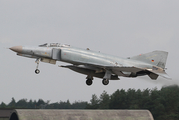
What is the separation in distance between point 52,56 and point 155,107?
44.7 m

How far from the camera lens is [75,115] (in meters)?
41.3

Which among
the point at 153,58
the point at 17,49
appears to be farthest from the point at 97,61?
the point at 17,49

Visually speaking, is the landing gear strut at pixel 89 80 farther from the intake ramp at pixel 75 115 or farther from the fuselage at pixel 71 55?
the intake ramp at pixel 75 115

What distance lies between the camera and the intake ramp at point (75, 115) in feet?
128

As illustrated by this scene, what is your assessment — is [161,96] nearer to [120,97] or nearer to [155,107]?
[155,107]

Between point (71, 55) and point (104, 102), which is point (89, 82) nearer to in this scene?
point (71, 55)

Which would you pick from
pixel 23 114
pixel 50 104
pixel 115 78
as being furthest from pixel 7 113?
pixel 50 104

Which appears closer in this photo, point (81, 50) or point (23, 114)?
point (81, 50)

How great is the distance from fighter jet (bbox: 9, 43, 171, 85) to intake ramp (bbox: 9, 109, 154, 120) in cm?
742

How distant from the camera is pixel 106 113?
142 feet

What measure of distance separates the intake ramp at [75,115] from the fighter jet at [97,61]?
24.3ft

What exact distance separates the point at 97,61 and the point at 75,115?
10.3 meters

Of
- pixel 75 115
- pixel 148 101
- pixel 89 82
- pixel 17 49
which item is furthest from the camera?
pixel 148 101

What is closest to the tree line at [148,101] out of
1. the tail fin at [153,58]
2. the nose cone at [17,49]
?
the tail fin at [153,58]
